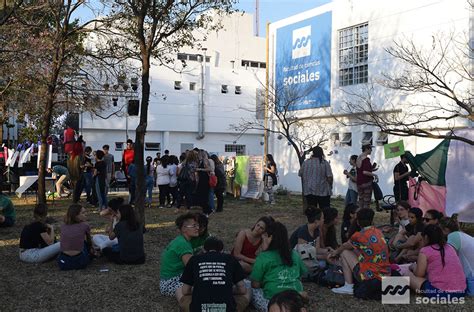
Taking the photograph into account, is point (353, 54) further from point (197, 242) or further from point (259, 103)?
point (197, 242)

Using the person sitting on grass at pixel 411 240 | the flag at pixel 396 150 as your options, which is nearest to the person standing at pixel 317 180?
the flag at pixel 396 150

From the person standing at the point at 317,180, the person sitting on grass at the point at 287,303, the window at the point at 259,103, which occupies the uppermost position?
the window at the point at 259,103

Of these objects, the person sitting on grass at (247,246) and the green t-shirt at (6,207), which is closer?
the person sitting on grass at (247,246)

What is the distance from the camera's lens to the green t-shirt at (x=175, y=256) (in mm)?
5660

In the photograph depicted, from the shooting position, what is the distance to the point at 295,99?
23484 millimetres

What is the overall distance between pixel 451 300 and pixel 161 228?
257 inches

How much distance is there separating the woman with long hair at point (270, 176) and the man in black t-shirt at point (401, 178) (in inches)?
200

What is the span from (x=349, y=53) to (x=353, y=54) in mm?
249

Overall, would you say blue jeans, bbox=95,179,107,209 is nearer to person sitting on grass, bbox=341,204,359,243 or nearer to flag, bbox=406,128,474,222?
person sitting on grass, bbox=341,204,359,243

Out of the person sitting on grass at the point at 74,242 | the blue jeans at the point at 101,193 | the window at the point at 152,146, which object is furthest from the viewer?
the window at the point at 152,146

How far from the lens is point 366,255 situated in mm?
5980

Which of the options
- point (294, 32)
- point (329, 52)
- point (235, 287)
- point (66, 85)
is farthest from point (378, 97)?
point (235, 287)

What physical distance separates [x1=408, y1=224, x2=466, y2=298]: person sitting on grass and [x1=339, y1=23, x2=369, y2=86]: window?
15.9 metres

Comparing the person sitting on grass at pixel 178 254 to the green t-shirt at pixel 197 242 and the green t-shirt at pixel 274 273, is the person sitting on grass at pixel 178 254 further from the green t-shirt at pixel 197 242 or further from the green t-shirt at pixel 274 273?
the green t-shirt at pixel 274 273
